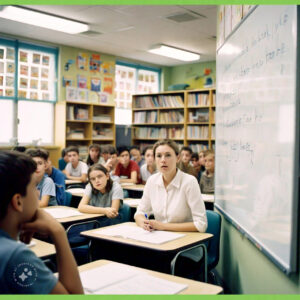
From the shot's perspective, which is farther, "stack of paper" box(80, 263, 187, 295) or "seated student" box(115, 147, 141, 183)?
"seated student" box(115, 147, 141, 183)

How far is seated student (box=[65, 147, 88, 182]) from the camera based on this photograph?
6.00 metres

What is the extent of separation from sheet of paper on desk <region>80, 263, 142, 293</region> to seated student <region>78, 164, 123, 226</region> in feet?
5.15

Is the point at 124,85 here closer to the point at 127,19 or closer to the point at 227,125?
the point at 127,19

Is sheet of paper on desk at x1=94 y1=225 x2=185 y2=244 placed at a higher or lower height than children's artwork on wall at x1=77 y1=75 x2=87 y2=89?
lower

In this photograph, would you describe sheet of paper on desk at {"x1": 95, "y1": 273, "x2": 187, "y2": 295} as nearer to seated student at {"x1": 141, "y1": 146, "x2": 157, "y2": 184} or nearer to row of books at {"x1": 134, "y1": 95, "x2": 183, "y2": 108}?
seated student at {"x1": 141, "y1": 146, "x2": 157, "y2": 184}

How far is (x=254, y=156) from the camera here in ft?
6.82

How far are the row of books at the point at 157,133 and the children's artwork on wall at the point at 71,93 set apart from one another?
188 centimetres

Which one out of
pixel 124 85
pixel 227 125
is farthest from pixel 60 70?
pixel 227 125

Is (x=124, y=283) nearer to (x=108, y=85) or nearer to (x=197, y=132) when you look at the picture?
Result: (x=197, y=132)

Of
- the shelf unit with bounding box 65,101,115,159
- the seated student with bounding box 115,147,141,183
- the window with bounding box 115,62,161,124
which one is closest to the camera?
the seated student with bounding box 115,147,141,183

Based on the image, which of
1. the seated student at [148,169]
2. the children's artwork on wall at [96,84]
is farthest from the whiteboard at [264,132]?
the children's artwork on wall at [96,84]

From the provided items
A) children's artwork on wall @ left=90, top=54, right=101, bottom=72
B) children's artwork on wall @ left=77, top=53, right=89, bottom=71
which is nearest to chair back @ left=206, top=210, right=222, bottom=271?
children's artwork on wall @ left=77, top=53, right=89, bottom=71

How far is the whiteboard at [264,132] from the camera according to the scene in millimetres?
1559

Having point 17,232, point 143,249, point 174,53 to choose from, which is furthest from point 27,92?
point 17,232
